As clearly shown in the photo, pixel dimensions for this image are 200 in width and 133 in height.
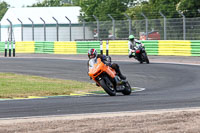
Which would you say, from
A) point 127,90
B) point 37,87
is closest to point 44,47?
point 37,87

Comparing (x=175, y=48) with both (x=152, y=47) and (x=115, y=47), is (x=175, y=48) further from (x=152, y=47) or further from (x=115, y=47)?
(x=115, y=47)

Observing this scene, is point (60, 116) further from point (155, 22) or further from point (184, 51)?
point (155, 22)

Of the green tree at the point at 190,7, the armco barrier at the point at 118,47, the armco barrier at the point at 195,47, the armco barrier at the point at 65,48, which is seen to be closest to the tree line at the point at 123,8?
the green tree at the point at 190,7

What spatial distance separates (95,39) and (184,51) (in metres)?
8.36

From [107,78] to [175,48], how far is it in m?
17.0

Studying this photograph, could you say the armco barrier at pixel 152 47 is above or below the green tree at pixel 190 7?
below

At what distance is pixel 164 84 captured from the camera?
16406 millimetres

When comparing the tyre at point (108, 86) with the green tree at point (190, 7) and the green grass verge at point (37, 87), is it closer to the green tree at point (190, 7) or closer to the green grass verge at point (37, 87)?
the green grass verge at point (37, 87)

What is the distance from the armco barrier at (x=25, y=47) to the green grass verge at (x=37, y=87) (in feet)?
66.5

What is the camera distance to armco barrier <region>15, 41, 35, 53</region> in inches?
1507

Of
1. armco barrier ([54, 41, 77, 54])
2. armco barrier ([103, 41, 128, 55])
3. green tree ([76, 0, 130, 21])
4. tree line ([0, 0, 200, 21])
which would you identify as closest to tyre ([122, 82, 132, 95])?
armco barrier ([103, 41, 128, 55])

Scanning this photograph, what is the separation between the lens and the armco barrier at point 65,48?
1390 inches

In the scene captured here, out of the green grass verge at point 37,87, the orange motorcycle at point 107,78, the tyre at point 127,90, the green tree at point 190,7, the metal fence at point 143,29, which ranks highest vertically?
the green tree at point 190,7

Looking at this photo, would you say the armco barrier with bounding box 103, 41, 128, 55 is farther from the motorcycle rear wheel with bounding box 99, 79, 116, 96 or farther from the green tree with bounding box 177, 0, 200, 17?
the motorcycle rear wheel with bounding box 99, 79, 116, 96
